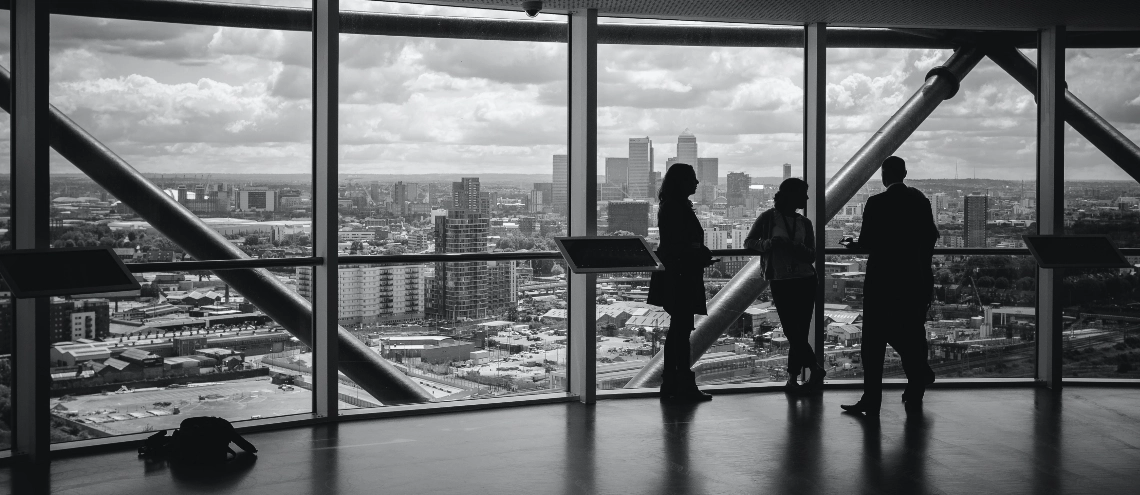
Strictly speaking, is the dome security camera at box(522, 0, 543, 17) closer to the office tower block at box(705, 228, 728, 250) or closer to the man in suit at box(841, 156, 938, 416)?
the office tower block at box(705, 228, 728, 250)

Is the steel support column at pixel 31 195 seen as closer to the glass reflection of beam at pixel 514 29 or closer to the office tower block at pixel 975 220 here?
the glass reflection of beam at pixel 514 29

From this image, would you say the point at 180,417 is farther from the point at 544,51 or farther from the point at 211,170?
the point at 544,51

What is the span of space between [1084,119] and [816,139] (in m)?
2.53

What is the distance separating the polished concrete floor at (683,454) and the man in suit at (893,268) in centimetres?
48

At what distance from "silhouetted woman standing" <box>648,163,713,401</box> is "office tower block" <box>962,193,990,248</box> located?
261 cm

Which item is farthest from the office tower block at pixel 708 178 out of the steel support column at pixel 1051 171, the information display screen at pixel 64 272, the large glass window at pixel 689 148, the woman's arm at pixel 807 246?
the information display screen at pixel 64 272

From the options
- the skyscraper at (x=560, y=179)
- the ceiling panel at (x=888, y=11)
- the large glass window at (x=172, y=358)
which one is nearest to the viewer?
the large glass window at (x=172, y=358)

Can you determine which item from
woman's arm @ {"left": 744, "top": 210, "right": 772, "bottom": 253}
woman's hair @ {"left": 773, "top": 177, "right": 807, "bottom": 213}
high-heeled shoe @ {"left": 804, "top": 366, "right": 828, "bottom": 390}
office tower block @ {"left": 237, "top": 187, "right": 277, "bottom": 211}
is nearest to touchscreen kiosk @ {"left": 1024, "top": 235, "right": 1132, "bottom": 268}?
high-heeled shoe @ {"left": 804, "top": 366, "right": 828, "bottom": 390}

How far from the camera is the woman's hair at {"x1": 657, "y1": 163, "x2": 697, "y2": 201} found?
6742mm

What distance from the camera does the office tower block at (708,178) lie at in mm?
7473

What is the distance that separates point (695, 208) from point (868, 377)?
1.93 m

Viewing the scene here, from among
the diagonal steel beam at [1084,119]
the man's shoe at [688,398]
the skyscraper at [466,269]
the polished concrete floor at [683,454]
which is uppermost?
the diagonal steel beam at [1084,119]

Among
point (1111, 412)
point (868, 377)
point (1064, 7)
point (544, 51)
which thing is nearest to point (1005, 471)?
point (868, 377)

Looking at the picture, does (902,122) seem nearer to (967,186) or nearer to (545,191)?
(967,186)
